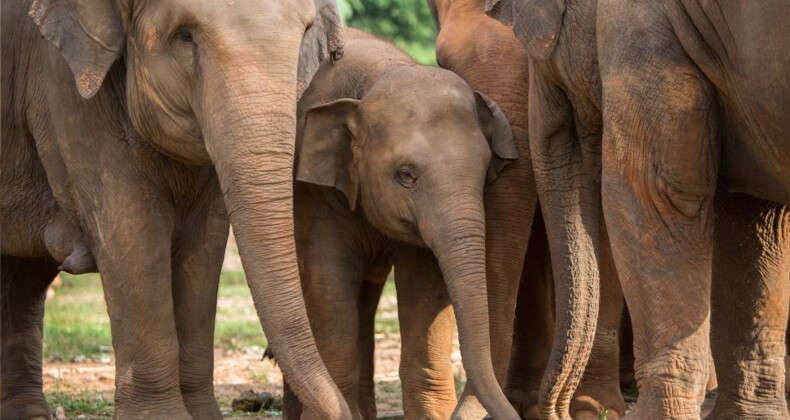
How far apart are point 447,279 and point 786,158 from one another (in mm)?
1402

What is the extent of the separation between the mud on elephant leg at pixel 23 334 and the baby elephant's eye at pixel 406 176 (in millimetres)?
1862

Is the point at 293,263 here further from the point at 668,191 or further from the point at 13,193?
the point at 13,193

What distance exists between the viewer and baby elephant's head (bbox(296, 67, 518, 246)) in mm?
6199

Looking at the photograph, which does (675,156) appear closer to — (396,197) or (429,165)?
(429,165)

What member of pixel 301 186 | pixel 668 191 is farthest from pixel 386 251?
pixel 668 191

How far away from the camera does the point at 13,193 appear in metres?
6.65

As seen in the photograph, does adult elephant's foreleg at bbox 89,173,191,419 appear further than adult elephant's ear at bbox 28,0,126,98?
Yes

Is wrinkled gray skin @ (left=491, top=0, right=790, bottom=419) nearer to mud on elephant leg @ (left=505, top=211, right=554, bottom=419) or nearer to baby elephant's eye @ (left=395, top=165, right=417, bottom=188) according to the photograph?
baby elephant's eye @ (left=395, top=165, right=417, bottom=188)

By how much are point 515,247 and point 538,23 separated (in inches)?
37.2

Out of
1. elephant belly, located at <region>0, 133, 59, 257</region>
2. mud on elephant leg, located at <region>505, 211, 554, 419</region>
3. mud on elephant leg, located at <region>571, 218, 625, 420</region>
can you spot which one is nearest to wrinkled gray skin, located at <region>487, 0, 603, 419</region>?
mud on elephant leg, located at <region>571, 218, 625, 420</region>

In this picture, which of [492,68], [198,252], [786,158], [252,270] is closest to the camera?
[786,158]

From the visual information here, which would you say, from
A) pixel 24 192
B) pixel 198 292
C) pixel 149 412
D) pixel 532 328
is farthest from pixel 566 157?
pixel 24 192

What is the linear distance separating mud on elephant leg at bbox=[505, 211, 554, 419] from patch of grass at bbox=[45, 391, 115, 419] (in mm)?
1774

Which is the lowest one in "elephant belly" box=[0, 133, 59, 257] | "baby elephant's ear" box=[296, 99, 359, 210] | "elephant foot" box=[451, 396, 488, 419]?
"elephant foot" box=[451, 396, 488, 419]
